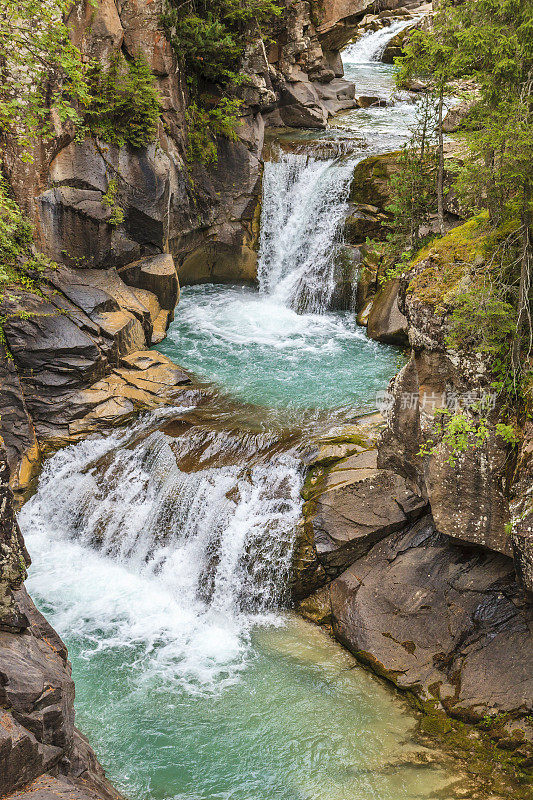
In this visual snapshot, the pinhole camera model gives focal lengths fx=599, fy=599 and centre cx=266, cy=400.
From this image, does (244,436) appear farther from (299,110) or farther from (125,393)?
(299,110)

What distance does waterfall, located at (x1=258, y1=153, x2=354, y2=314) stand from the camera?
1448 cm

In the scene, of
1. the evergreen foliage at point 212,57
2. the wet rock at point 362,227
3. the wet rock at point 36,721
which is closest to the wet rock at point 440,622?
the wet rock at point 36,721

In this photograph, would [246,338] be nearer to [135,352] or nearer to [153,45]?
[135,352]

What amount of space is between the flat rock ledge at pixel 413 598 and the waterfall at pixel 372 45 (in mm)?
22886

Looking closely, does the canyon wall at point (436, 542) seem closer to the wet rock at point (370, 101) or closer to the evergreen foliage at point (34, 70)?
the evergreen foliage at point (34, 70)

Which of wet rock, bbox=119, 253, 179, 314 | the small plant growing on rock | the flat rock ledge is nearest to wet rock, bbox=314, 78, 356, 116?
the small plant growing on rock

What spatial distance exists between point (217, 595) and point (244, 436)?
2483 mm

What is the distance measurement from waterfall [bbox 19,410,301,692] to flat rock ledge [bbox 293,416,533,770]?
52 cm

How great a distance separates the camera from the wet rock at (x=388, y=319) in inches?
498

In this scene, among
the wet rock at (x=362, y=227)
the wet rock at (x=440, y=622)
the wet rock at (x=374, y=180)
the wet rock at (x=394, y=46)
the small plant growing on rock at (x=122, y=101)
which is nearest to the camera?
the wet rock at (x=440, y=622)

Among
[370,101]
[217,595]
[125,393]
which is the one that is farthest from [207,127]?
[217,595]

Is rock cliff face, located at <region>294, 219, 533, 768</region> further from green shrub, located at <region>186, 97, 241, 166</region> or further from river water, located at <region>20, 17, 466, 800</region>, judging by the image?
green shrub, located at <region>186, 97, 241, 166</region>

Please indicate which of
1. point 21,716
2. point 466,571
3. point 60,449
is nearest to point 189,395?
point 60,449

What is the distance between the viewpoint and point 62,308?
11.1 m
